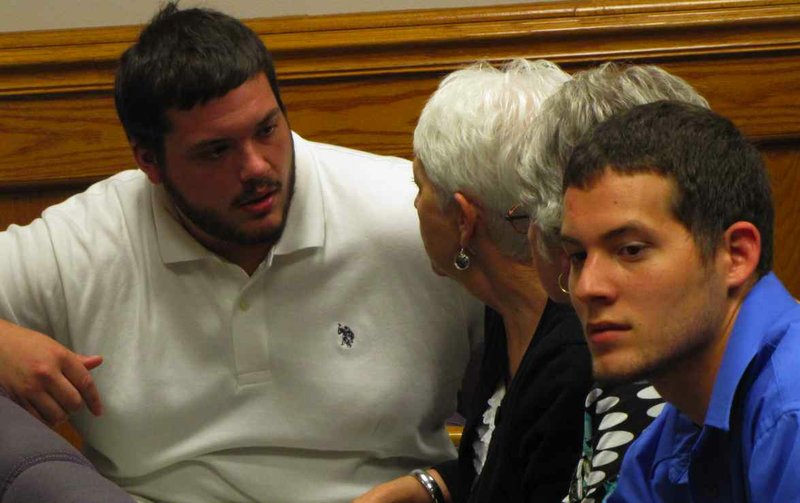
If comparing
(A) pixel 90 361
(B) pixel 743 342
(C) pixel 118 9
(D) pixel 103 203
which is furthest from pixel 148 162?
(B) pixel 743 342

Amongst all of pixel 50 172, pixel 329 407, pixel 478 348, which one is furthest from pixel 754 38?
pixel 50 172

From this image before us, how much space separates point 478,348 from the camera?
2.03 m

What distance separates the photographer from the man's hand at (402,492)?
6.16 ft

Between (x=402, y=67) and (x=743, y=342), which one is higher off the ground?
(x=743, y=342)

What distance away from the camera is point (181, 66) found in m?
1.89

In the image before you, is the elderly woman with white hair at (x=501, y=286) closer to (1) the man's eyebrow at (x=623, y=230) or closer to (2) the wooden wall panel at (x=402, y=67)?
(1) the man's eyebrow at (x=623, y=230)

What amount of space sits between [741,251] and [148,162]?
1.08 meters

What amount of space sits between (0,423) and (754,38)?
1.50 metres

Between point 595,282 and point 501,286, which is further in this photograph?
point 501,286

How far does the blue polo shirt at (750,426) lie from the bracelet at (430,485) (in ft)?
2.31

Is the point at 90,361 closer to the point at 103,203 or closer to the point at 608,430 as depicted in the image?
the point at 103,203

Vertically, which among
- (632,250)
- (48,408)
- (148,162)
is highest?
(632,250)

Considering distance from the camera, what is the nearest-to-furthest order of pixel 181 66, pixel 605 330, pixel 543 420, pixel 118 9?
pixel 605 330 < pixel 543 420 < pixel 181 66 < pixel 118 9

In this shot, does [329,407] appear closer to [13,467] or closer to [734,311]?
[13,467]
